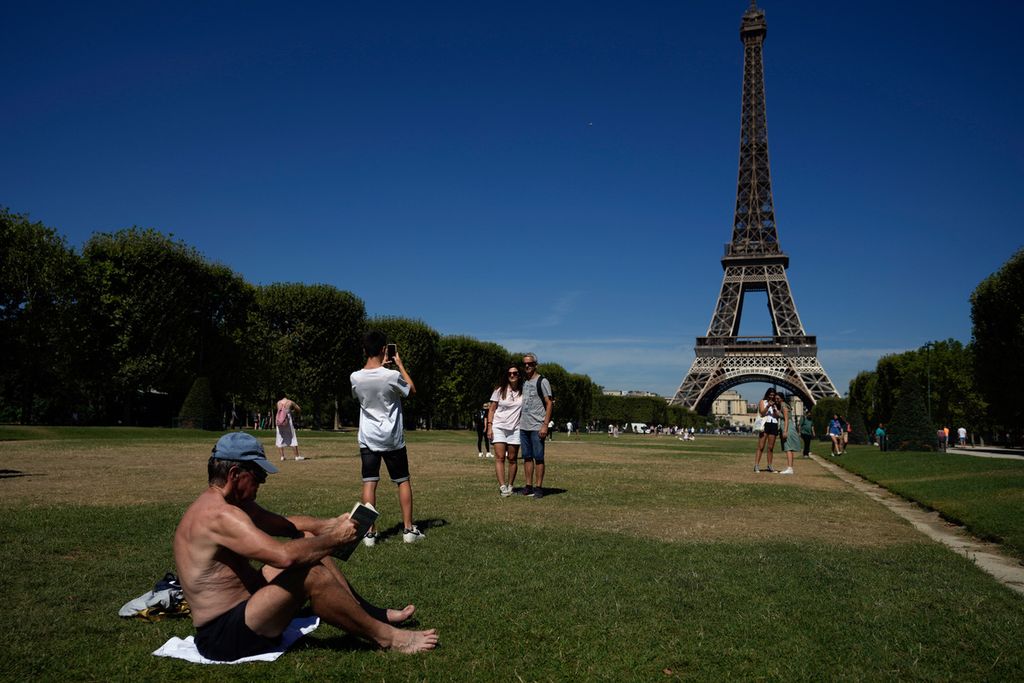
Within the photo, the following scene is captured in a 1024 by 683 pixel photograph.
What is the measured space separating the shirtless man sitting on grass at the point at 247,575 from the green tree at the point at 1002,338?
153ft

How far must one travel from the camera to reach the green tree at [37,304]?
3650cm

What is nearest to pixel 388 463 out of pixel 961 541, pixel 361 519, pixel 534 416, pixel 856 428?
pixel 361 519

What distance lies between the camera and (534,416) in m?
12.0

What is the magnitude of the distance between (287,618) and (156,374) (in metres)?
43.2

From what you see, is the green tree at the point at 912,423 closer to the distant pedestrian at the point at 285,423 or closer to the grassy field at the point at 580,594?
the grassy field at the point at 580,594

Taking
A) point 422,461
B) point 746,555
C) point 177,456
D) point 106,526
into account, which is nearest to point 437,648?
point 746,555

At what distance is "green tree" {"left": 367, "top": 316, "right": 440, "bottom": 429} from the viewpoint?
206 feet

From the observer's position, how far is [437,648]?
4.53m

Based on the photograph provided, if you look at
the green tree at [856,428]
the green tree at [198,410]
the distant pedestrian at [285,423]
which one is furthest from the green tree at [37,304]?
the green tree at [856,428]

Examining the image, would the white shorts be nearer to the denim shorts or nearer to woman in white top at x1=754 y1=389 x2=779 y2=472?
the denim shorts

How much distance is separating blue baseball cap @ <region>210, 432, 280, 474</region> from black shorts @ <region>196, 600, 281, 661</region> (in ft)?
2.57

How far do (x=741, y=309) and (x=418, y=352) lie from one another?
50860 mm

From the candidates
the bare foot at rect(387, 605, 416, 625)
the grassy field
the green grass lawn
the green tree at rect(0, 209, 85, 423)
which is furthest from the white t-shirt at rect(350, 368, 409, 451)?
the green tree at rect(0, 209, 85, 423)

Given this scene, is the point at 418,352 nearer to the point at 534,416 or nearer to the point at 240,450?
the point at 534,416
